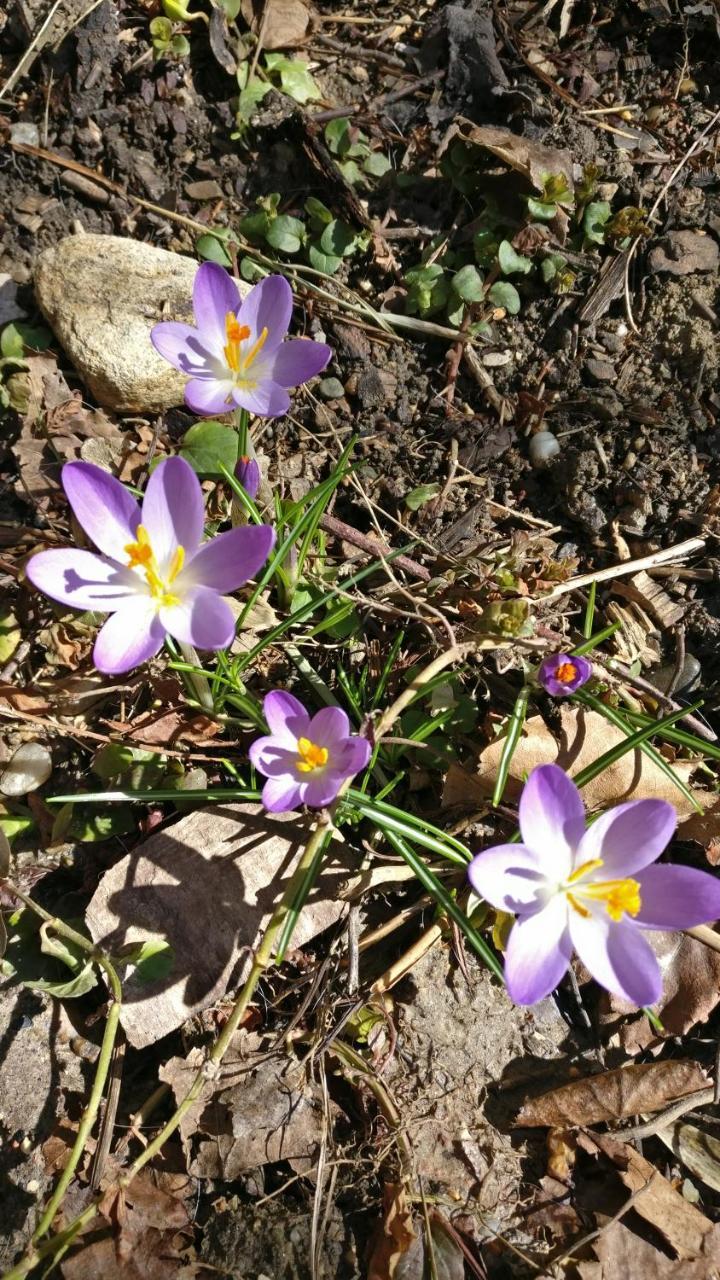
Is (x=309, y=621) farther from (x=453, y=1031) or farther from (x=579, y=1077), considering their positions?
(x=579, y=1077)

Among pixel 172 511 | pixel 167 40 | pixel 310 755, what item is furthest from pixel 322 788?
pixel 167 40

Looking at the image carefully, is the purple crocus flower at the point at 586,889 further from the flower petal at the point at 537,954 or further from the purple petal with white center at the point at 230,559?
the purple petal with white center at the point at 230,559

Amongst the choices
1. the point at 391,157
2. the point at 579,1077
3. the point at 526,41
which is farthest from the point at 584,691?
the point at 526,41

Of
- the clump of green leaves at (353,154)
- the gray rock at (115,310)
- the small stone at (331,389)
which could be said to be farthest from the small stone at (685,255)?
the gray rock at (115,310)

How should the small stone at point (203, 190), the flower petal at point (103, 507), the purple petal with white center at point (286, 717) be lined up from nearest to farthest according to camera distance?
the flower petal at point (103, 507)
the purple petal with white center at point (286, 717)
the small stone at point (203, 190)

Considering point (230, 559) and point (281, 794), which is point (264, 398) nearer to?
point (230, 559)
